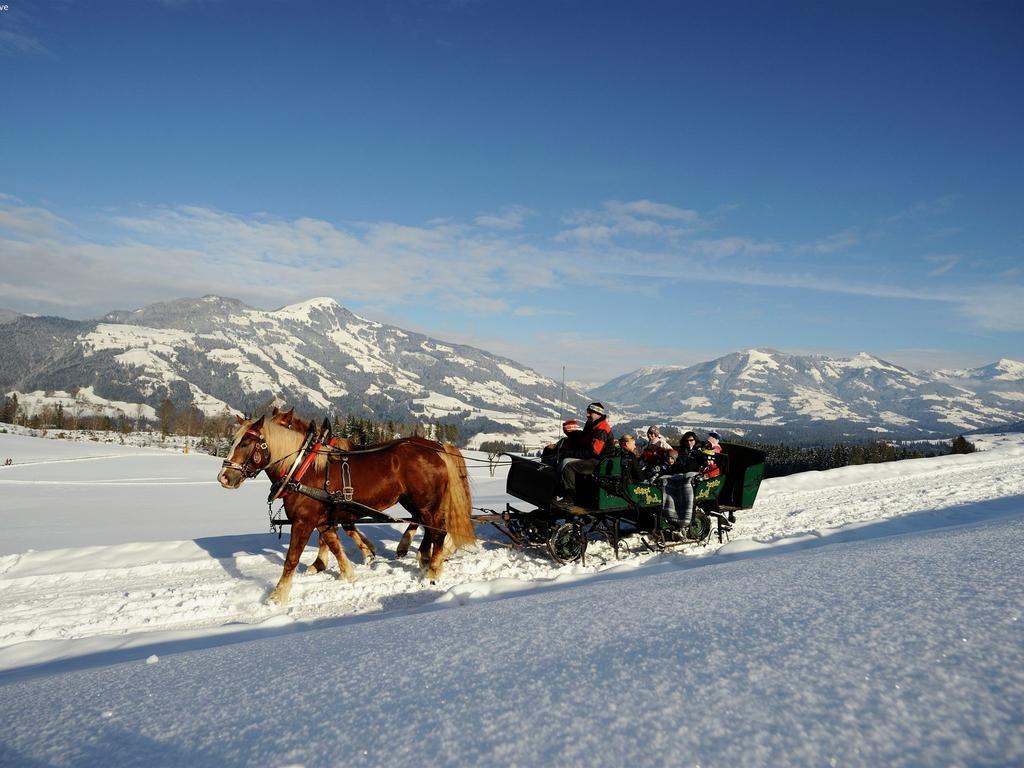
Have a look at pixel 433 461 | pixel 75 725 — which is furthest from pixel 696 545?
pixel 75 725

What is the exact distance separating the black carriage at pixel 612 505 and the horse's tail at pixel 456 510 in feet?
2.68

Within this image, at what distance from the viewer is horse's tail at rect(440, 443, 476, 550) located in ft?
26.7

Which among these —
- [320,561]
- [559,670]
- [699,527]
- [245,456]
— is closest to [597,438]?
[699,527]

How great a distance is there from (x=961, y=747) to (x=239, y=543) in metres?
10.0

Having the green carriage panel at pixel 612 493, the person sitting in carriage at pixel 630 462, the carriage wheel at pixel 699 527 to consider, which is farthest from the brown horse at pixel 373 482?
the carriage wheel at pixel 699 527

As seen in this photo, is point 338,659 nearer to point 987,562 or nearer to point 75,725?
point 75,725

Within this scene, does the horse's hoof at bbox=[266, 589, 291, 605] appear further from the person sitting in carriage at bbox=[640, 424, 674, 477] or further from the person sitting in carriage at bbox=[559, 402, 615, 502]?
the person sitting in carriage at bbox=[640, 424, 674, 477]

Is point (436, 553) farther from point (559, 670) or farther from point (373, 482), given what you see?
point (559, 670)

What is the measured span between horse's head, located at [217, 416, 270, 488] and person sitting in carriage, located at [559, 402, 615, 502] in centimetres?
424

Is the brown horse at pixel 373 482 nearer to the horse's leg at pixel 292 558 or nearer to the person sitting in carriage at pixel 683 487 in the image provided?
the horse's leg at pixel 292 558

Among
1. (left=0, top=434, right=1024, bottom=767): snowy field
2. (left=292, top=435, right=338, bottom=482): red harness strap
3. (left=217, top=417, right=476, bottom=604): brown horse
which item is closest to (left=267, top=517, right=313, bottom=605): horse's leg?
(left=217, top=417, right=476, bottom=604): brown horse

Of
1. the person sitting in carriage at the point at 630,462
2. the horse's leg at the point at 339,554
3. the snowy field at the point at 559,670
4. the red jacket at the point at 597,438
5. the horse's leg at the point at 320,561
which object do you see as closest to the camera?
the snowy field at the point at 559,670

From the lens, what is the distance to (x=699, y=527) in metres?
9.41

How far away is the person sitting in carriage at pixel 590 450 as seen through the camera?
852 cm
